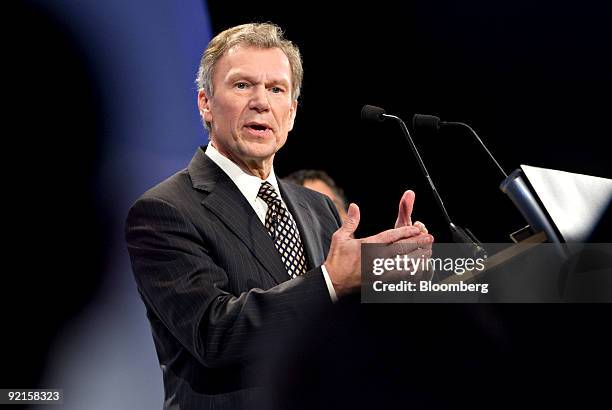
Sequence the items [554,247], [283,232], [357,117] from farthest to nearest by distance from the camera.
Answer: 1. [357,117]
2. [283,232]
3. [554,247]

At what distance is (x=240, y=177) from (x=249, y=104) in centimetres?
22

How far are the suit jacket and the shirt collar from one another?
0.10 ft

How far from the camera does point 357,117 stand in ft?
13.4

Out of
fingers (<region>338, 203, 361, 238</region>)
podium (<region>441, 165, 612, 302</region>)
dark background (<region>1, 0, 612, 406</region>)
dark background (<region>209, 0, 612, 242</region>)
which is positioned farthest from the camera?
dark background (<region>209, 0, 612, 242</region>)

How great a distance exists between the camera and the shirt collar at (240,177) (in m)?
2.12

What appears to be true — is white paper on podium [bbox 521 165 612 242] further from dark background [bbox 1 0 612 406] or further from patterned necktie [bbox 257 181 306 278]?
dark background [bbox 1 0 612 406]

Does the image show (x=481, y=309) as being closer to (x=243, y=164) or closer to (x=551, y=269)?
(x=551, y=269)

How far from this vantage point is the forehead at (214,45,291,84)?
2.17m

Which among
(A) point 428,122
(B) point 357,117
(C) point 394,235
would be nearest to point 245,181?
(A) point 428,122

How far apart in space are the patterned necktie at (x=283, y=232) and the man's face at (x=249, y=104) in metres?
0.12

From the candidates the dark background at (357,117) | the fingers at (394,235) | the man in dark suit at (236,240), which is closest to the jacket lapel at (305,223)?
the man in dark suit at (236,240)

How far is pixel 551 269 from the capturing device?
1245mm

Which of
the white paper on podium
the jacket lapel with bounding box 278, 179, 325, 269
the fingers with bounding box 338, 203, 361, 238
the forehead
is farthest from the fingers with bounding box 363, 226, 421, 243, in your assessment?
the forehead

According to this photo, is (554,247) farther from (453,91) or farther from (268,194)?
(453,91)
